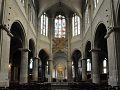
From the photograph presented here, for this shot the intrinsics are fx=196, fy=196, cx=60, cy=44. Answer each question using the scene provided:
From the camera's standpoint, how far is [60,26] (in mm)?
38344

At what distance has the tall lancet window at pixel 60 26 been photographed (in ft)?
125

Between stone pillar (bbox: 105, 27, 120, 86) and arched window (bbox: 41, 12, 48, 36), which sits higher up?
arched window (bbox: 41, 12, 48, 36)

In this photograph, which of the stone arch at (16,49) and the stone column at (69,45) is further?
the stone column at (69,45)

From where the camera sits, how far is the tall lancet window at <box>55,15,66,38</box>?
3805 cm

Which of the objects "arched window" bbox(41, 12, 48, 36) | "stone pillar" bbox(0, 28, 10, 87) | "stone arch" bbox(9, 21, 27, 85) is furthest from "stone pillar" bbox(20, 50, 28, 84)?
"arched window" bbox(41, 12, 48, 36)

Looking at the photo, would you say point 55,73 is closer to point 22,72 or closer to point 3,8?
point 22,72

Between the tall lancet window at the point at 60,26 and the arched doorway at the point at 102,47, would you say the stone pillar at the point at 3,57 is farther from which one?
the tall lancet window at the point at 60,26

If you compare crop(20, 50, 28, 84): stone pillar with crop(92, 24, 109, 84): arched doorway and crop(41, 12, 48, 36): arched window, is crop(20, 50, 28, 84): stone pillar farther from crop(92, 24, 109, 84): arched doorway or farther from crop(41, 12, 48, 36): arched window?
crop(41, 12, 48, 36): arched window

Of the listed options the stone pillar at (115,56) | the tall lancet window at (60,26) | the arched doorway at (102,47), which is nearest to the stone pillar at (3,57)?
the stone pillar at (115,56)

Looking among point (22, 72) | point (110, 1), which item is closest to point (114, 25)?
point (110, 1)

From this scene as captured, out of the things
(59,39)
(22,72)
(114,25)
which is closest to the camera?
(114,25)

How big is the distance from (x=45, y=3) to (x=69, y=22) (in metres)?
6.99

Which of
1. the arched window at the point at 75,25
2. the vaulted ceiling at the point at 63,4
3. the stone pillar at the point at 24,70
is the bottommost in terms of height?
the stone pillar at the point at 24,70

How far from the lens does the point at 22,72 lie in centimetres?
2302
